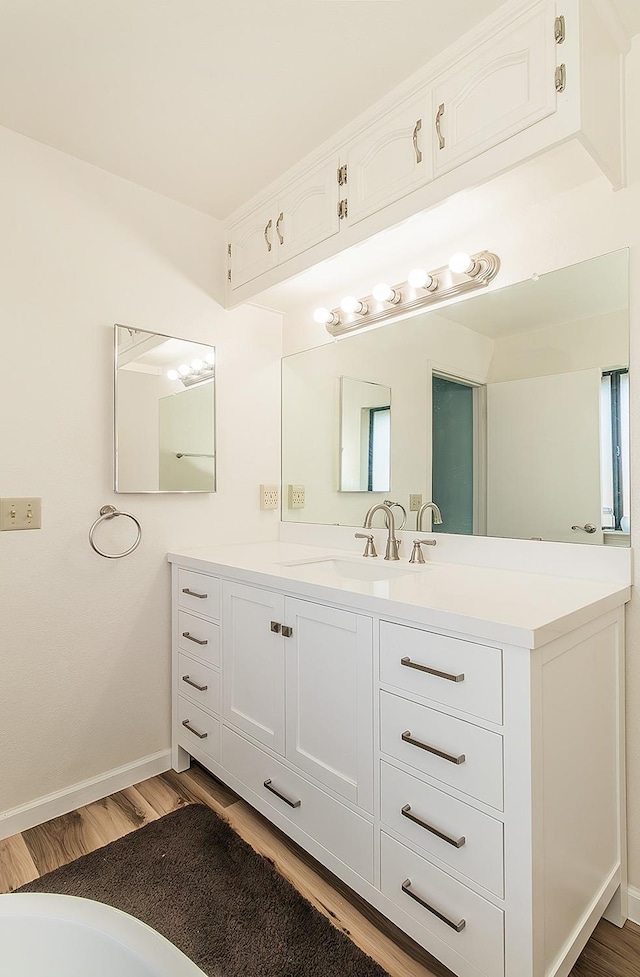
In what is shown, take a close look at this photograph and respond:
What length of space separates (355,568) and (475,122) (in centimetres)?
145

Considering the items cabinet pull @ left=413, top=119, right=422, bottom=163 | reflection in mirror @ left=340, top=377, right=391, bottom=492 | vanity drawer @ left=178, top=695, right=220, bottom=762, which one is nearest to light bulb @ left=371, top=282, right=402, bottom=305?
reflection in mirror @ left=340, top=377, right=391, bottom=492

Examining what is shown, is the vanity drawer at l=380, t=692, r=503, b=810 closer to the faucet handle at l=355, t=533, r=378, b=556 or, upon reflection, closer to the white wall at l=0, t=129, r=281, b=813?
the faucet handle at l=355, t=533, r=378, b=556

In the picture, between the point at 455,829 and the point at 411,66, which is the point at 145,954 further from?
the point at 411,66

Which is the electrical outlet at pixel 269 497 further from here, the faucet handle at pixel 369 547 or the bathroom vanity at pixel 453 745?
the bathroom vanity at pixel 453 745

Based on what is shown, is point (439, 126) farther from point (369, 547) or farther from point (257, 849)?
point (257, 849)

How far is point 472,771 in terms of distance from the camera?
1.15 m

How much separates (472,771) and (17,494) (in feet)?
5.36

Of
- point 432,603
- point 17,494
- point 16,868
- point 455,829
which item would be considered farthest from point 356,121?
point 16,868

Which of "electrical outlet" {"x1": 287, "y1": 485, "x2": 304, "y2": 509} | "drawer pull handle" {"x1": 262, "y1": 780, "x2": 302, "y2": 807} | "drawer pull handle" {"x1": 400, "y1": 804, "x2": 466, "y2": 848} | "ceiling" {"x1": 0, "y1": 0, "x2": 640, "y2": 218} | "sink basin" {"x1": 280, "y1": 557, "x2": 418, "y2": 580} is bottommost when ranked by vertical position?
"drawer pull handle" {"x1": 262, "y1": 780, "x2": 302, "y2": 807}

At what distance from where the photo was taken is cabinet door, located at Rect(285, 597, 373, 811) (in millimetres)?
1405

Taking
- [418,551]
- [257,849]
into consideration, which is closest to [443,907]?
[257,849]

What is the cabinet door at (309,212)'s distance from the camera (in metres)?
1.81

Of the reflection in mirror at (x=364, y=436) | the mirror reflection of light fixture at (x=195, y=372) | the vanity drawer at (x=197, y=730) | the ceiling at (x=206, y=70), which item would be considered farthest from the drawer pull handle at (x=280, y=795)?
the ceiling at (x=206, y=70)

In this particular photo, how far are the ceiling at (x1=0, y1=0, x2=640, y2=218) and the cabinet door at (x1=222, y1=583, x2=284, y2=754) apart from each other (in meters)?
1.55
